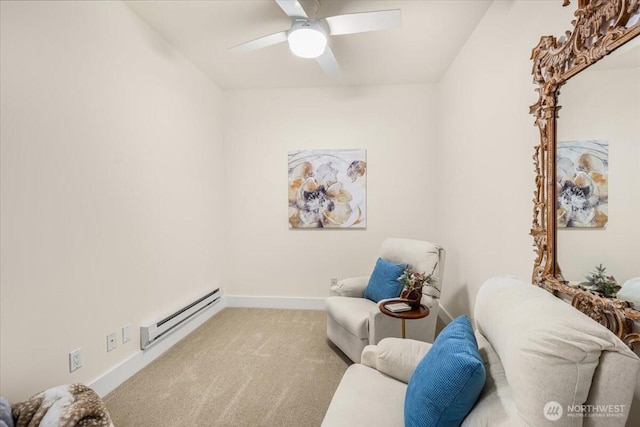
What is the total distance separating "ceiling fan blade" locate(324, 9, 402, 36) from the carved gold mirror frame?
0.84 m

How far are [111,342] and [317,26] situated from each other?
2.58 m

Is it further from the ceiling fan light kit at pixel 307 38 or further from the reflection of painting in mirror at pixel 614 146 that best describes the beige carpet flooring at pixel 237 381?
the ceiling fan light kit at pixel 307 38

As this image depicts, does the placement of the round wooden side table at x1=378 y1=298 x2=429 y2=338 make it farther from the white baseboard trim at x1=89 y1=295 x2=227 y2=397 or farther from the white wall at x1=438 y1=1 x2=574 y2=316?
the white baseboard trim at x1=89 y1=295 x2=227 y2=397

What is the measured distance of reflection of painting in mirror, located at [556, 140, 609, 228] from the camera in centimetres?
127

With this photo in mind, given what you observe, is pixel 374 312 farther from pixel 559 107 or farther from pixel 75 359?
pixel 75 359

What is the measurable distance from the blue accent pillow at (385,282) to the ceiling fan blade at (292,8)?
2.05 metres

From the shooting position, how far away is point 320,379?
7.87ft

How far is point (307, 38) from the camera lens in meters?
2.31

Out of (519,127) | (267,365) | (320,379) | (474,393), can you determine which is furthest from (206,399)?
(519,127)

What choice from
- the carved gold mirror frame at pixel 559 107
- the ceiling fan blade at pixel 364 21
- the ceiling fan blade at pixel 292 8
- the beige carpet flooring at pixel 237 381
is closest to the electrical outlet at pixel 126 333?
the beige carpet flooring at pixel 237 381

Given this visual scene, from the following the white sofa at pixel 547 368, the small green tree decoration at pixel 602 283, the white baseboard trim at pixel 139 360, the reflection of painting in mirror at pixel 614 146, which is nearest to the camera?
the white sofa at pixel 547 368

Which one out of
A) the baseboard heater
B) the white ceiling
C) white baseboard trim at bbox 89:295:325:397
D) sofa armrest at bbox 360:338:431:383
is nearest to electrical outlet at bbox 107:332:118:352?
white baseboard trim at bbox 89:295:325:397

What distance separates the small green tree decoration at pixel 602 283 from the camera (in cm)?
123

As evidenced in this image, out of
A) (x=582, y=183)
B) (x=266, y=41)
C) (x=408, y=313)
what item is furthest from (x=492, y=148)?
(x=266, y=41)
